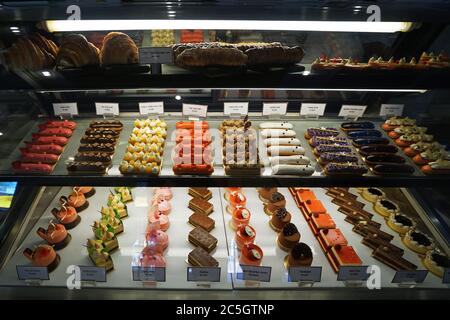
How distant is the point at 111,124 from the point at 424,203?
2775 mm

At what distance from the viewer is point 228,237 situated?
9.98 ft

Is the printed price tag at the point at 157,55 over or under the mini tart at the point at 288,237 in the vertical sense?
over

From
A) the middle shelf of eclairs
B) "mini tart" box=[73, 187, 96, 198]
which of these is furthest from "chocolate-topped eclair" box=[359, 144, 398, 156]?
"mini tart" box=[73, 187, 96, 198]

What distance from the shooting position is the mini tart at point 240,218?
3082 mm

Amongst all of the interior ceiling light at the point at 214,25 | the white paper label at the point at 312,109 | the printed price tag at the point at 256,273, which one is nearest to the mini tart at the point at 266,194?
the white paper label at the point at 312,109

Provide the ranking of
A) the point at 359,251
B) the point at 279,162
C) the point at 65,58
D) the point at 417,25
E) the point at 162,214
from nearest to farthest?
the point at 65,58
the point at 417,25
the point at 279,162
the point at 359,251
the point at 162,214

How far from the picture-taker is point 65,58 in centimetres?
202

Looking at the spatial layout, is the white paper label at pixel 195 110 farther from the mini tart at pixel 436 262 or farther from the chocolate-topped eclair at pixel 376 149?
the mini tart at pixel 436 262

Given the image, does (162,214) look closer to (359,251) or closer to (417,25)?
(359,251)

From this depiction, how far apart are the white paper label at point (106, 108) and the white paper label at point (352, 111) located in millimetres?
1956

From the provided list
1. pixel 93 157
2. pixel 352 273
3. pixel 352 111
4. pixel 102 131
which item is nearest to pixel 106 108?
pixel 102 131

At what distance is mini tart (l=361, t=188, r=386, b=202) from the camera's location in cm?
342

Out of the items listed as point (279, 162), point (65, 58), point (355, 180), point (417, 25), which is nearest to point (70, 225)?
point (65, 58)

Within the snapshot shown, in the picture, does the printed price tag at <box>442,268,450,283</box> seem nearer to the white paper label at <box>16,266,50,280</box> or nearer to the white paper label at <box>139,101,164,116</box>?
the white paper label at <box>139,101,164,116</box>
